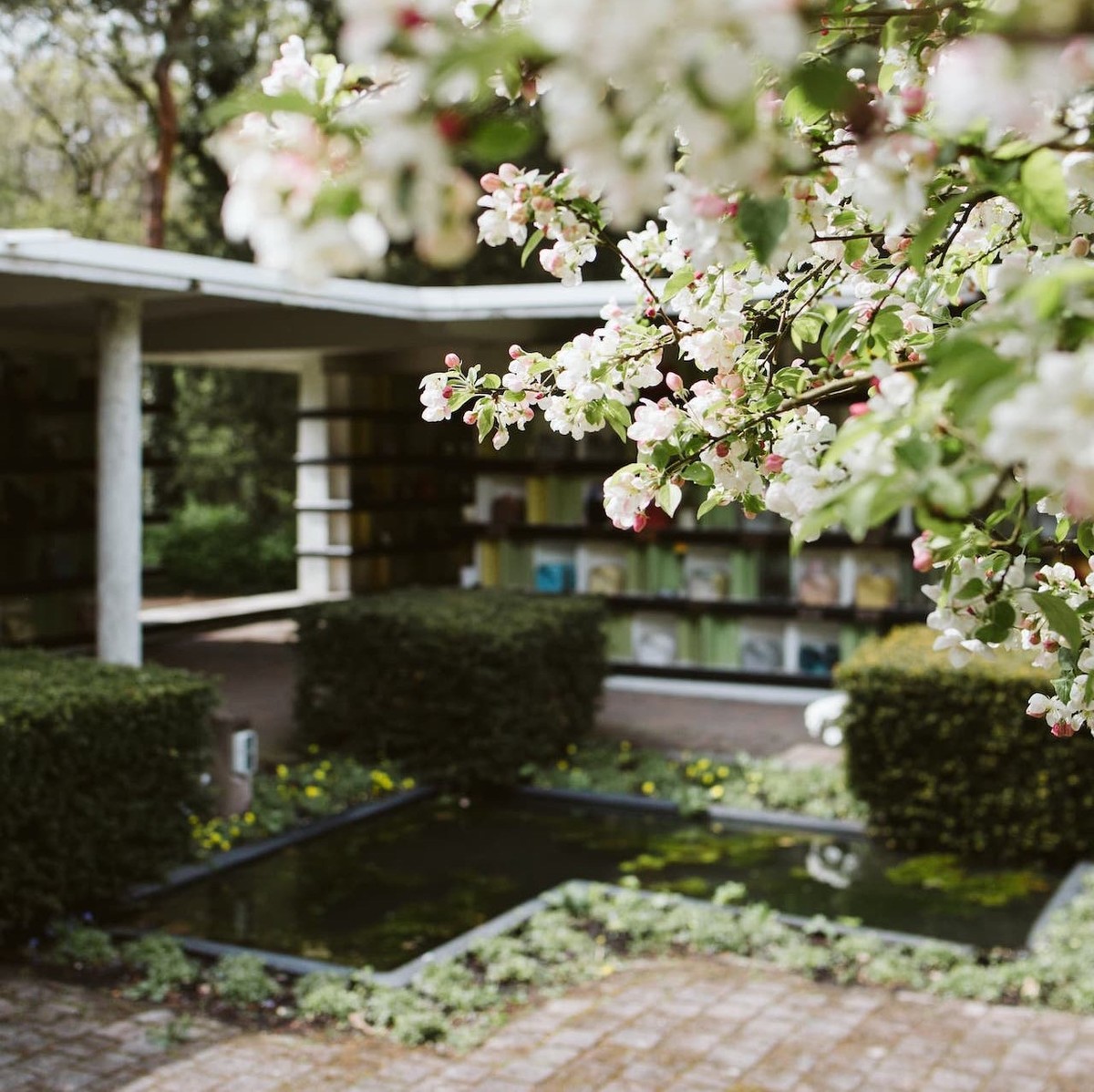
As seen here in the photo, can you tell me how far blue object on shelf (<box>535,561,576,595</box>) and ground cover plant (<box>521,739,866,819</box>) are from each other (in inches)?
119

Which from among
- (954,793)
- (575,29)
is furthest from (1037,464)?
(954,793)

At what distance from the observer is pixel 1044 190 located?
1495 mm

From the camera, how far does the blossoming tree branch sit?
1.10 m

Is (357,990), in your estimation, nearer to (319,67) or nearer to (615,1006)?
(615,1006)

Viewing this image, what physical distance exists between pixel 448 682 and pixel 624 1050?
12.7 ft

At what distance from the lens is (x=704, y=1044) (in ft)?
15.3

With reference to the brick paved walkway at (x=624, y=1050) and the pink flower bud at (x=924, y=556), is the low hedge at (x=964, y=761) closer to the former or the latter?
the brick paved walkway at (x=624, y=1050)

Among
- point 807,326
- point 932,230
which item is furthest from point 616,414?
point 932,230

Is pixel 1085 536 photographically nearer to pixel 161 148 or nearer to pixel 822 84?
pixel 822 84

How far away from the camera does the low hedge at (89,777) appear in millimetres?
5477

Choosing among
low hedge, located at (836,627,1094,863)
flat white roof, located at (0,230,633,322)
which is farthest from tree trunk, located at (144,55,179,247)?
low hedge, located at (836,627,1094,863)

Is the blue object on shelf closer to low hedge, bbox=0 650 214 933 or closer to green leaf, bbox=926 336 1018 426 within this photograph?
low hedge, bbox=0 650 214 933

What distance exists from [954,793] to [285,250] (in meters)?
6.30

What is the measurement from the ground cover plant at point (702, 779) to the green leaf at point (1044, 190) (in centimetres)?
617
